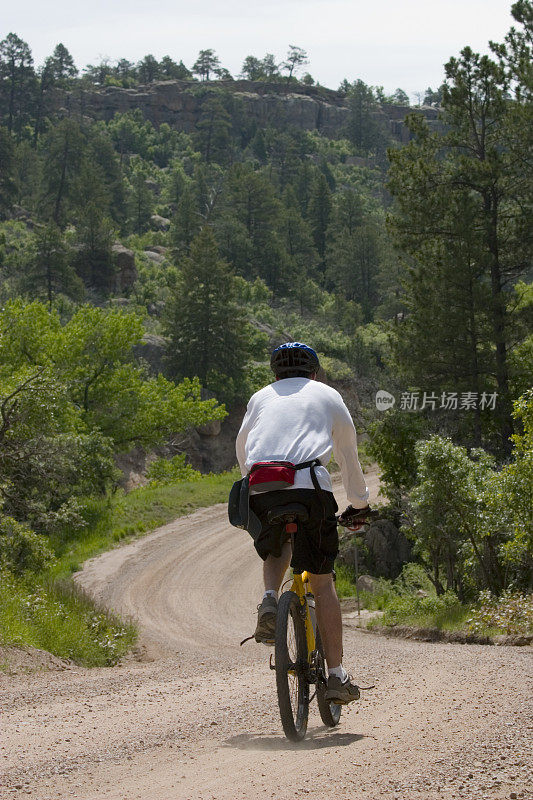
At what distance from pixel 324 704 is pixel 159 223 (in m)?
98.1

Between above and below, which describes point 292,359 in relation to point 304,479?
above

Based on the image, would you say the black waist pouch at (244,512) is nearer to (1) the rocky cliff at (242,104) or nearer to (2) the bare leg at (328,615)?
(2) the bare leg at (328,615)

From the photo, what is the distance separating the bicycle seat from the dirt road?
105 cm

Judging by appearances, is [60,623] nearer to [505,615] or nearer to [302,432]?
[302,432]

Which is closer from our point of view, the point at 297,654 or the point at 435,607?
the point at 297,654

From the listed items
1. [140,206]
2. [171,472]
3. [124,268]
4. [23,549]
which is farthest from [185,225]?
[23,549]

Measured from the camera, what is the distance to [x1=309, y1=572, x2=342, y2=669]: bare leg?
15.3ft

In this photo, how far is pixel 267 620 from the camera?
4.45m

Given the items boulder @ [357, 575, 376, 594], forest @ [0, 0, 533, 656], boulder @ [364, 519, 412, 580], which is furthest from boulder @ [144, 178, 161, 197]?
boulder @ [357, 575, 376, 594]


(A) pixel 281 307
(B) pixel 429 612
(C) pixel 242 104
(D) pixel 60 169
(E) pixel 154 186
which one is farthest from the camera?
(C) pixel 242 104

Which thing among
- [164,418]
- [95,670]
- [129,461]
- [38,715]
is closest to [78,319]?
[164,418]

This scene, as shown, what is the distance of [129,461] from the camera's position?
4484 centimetres

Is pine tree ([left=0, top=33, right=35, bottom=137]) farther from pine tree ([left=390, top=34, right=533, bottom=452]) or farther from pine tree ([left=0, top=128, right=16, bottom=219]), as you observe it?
pine tree ([left=390, top=34, right=533, bottom=452])

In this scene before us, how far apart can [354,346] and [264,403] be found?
57159mm
